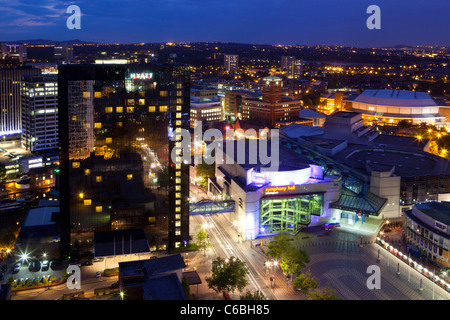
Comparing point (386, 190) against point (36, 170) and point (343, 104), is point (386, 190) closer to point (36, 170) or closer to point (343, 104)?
point (36, 170)

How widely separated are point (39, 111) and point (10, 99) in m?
13.6

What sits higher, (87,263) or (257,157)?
(257,157)

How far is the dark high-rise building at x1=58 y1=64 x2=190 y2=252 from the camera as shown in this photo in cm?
3006

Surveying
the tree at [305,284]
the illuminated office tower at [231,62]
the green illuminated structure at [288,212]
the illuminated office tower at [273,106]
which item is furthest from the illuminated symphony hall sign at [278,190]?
the illuminated office tower at [231,62]

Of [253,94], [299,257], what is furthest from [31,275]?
[253,94]

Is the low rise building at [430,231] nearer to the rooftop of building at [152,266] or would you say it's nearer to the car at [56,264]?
the rooftop of building at [152,266]

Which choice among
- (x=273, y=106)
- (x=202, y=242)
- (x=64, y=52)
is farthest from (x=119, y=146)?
(x=64, y=52)

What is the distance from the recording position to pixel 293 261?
2661 centimetres

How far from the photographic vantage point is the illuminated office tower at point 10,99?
73250 mm

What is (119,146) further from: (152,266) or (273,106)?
(273,106)

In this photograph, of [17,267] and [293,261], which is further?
[17,267]

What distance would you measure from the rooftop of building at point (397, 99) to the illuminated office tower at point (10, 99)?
59.1 m

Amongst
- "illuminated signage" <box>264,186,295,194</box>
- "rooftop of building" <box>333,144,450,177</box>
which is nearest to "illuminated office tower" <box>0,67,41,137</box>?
"illuminated signage" <box>264,186,295,194</box>
